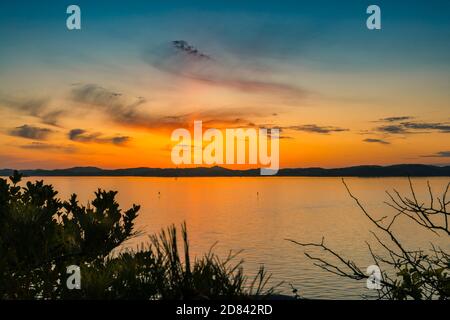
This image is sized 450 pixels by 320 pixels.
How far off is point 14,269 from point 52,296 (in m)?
0.66

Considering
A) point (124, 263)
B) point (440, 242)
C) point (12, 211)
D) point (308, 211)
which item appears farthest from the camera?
point (308, 211)

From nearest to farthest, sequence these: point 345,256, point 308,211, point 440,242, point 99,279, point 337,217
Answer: point 99,279, point 345,256, point 440,242, point 337,217, point 308,211

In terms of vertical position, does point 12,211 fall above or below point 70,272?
above

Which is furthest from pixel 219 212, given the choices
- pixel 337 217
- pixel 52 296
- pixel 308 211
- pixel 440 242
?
pixel 52 296

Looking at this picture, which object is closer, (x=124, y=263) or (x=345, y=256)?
(x=124, y=263)

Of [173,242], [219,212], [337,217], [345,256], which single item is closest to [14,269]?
[173,242]

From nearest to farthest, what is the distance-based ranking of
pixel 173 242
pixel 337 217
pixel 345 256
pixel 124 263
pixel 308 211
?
pixel 173 242 → pixel 124 263 → pixel 345 256 → pixel 337 217 → pixel 308 211

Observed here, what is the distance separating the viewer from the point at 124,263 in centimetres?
660
